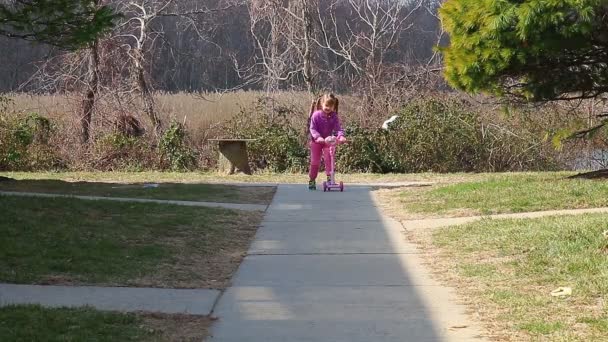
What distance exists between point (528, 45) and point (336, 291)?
23.3 feet

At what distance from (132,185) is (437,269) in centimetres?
857

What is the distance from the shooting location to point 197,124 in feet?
78.8

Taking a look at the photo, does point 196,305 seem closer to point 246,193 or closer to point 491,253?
point 491,253


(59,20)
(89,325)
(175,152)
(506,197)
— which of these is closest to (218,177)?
(175,152)

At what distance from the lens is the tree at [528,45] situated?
13227 millimetres

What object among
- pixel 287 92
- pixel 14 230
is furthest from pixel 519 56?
pixel 287 92

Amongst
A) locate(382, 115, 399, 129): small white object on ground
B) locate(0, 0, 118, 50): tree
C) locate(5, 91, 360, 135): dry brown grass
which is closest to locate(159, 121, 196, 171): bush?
locate(5, 91, 360, 135): dry brown grass

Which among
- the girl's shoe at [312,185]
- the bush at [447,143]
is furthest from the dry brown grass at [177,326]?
the bush at [447,143]

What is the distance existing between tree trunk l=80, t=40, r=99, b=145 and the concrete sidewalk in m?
12.1

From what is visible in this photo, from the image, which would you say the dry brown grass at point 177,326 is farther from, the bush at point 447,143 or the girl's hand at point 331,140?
the bush at point 447,143

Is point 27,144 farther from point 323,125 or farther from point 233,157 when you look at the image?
point 323,125

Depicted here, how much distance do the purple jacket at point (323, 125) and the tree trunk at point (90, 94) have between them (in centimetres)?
868

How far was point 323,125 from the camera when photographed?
1593 centimetres

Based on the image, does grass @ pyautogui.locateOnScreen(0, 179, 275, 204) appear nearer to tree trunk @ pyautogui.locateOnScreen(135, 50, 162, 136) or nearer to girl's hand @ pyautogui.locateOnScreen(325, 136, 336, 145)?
girl's hand @ pyautogui.locateOnScreen(325, 136, 336, 145)
